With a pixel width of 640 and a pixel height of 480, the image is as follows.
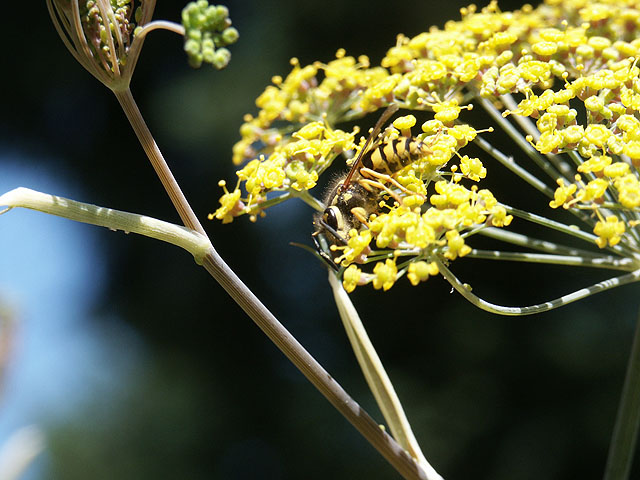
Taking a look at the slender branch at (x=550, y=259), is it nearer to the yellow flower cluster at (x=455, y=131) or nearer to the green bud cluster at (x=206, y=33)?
the yellow flower cluster at (x=455, y=131)

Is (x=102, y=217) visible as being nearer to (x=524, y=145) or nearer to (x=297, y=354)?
(x=297, y=354)

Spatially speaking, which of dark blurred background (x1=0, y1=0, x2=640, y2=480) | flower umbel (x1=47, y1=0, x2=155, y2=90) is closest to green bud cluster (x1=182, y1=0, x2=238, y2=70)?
flower umbel (x1=47, y1=0, x2=155, y2=90)

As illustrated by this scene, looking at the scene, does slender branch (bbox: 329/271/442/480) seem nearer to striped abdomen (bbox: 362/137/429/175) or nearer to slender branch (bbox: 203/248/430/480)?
slender branch (bbox: 203/248/430/480)

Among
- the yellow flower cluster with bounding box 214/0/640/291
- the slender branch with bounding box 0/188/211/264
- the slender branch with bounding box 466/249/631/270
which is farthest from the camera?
the slender branch with bounding box 466/249/631/270

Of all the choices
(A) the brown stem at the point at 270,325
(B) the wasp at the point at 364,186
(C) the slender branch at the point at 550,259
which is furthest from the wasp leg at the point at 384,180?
(A) the brown stem at the point at 270,325

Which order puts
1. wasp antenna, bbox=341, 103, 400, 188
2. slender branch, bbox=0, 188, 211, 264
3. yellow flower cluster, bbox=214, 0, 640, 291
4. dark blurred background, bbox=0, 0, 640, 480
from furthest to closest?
dark blurred background, bbox=0, 0, 640, 480 → wasp antenna, bbox=341, 103, 400, 188 → yellow flower cluster, bbox=214, 0, 640, 291 → slender branch, bbox=0, 188, 211, 264

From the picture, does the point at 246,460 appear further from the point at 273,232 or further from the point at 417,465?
the point at 417,465
